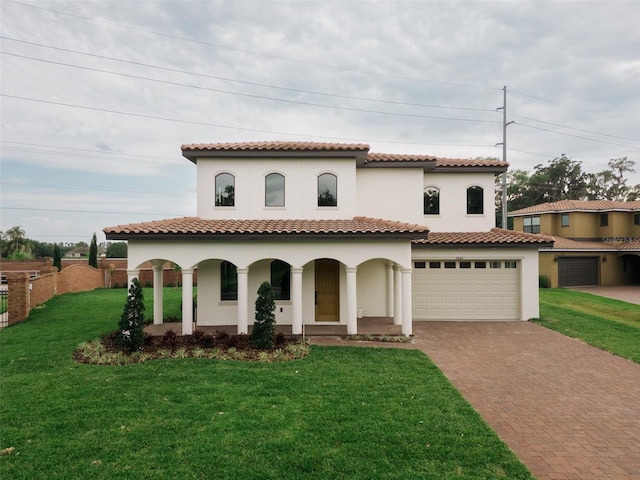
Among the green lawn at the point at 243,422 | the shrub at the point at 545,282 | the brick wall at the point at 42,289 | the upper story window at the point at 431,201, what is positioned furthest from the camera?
the shrub at the point at 545,282

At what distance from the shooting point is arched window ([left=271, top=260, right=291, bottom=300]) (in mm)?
13766

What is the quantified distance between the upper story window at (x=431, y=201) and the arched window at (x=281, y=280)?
7133 mm

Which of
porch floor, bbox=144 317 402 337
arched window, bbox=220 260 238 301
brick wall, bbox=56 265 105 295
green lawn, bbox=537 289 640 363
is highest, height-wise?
arched window, bbox=220 260 238 301

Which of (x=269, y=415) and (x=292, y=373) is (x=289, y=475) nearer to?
(x=269, y=415)

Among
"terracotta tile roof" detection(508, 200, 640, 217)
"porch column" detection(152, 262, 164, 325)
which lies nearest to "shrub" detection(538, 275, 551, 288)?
"terracotta tile roof" detection(508, 200, 640, 217)

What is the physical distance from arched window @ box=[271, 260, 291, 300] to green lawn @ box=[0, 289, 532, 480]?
4.61 m

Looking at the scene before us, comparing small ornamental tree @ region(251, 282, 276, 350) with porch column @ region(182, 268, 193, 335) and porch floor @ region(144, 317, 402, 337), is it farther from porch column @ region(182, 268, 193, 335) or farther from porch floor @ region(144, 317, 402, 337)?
porch column @ region(182, 268, 193, 335)

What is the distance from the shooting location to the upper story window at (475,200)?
53.8ft

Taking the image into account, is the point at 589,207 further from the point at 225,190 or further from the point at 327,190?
the point at 225,190

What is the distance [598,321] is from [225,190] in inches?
635

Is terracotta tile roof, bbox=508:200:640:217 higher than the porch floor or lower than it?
higher

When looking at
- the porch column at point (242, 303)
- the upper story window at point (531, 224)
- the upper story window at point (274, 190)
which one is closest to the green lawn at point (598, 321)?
the porch column at point (242, 303)

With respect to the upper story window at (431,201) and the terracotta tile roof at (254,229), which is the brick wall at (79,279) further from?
the upper story window at (431,201)

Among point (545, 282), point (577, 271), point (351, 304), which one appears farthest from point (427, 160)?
point (577, 271)
